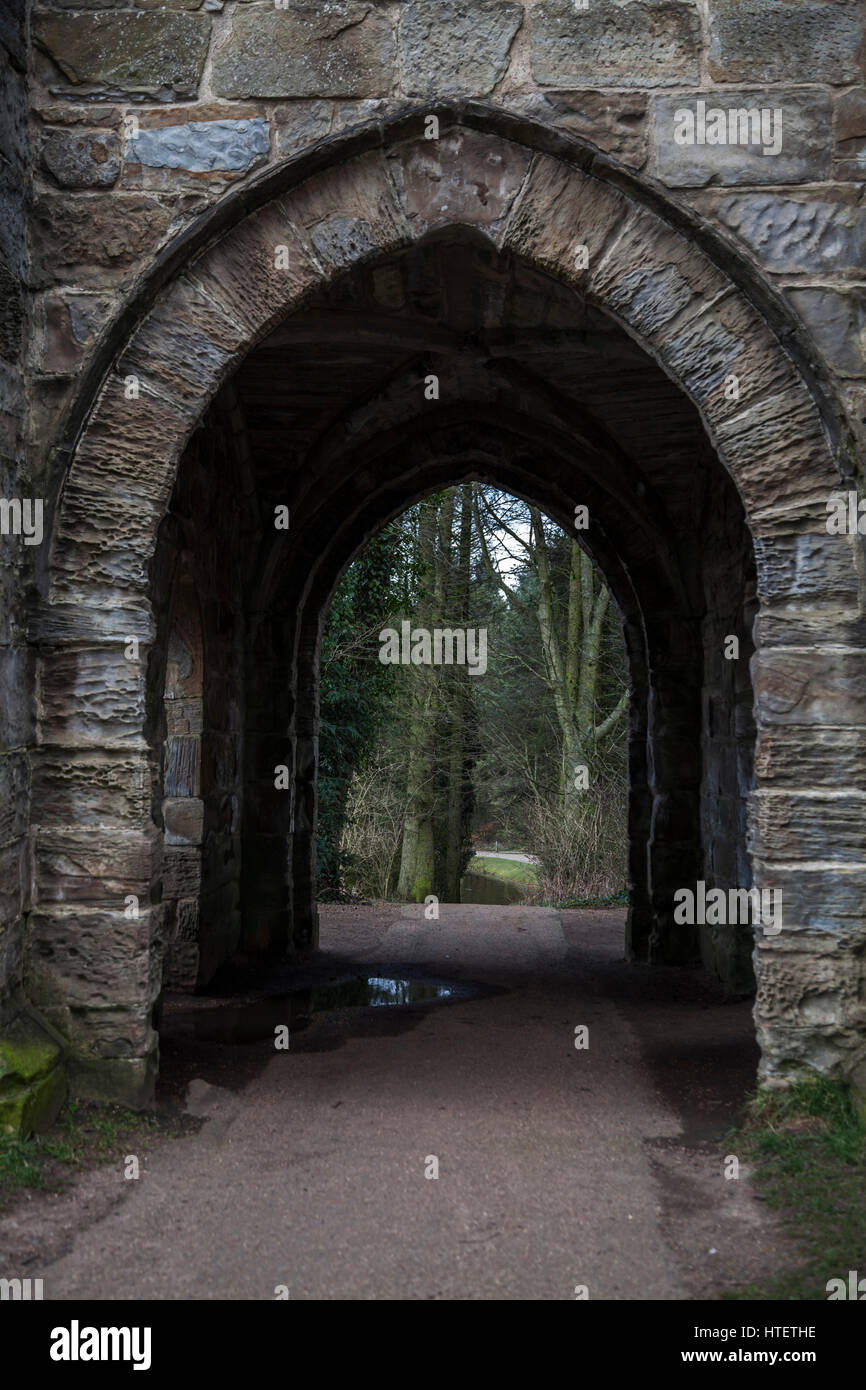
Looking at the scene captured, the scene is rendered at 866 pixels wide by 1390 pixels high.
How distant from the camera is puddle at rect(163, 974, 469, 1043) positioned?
5.47m

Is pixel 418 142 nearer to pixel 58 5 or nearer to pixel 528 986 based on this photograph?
pixel 58 5

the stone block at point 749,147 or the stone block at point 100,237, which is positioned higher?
the stone block at point 749,147

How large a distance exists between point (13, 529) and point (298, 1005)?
11.2ft

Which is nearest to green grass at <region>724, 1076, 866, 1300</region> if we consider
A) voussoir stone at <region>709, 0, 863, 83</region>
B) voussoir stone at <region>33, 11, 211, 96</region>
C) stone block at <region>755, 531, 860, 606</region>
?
stone block at <region>755, 531, 860, 606</region>

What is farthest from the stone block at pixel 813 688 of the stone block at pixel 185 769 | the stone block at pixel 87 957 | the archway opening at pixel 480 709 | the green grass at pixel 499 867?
the green grass at pixel 499 867

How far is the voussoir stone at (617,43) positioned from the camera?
152 inches

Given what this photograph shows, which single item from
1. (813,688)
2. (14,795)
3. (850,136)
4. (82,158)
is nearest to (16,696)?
(14,795)

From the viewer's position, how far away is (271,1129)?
392cm

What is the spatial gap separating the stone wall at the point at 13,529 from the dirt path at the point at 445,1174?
3.07ft

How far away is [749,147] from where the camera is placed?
12.6 feet

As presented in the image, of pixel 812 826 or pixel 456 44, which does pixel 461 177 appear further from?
pixel 812 826

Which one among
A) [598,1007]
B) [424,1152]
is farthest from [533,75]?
[598,1007]

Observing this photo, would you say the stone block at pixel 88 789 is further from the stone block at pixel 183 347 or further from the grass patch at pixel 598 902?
the grass patch at pixel 598 902

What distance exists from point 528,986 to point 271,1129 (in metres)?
3.08
